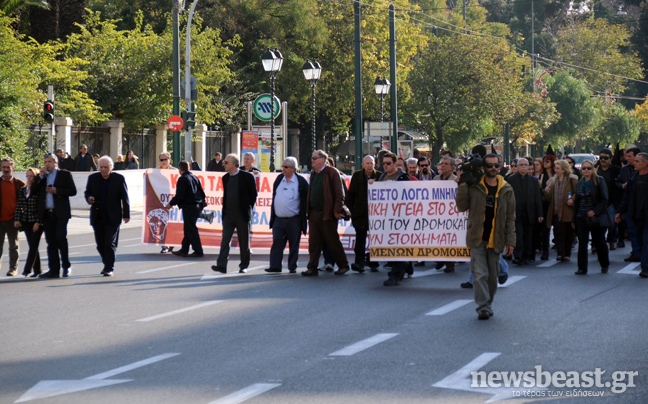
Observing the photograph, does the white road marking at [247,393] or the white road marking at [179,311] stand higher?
the white road marking at [179,311]

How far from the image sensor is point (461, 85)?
52.7 metres

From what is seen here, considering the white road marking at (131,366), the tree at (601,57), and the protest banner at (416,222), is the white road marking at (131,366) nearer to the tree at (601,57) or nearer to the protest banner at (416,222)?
the protest banner at (416,222)

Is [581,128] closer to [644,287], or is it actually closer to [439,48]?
[439,48]

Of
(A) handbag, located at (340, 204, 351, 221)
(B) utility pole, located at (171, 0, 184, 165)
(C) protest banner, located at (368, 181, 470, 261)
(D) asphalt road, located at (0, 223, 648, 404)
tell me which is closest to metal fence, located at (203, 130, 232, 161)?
(B) utility pole, located at (171, 0, 184, 165)

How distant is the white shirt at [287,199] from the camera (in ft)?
47.2

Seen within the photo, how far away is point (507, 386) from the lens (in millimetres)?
6855

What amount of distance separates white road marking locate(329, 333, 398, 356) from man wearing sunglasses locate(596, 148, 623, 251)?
34.1 ft

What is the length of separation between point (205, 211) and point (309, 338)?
9.72m

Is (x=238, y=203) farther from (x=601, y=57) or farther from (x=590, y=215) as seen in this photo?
(x=601, y=57)

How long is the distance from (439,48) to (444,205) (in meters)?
41.4

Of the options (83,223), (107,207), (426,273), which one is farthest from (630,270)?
(83,223)

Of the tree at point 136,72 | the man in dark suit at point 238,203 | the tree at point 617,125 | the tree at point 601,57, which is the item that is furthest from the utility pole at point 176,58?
the tree at point 601,57

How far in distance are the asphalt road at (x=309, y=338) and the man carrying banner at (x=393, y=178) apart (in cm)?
30

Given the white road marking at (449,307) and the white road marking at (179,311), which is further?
the white road marking at (449,307)
